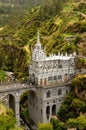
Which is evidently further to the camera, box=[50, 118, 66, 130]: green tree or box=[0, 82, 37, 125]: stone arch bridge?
box=[0, 82, 37, 125]: stone arch bridge

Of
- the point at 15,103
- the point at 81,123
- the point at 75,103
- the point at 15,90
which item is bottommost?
the point at 81,123

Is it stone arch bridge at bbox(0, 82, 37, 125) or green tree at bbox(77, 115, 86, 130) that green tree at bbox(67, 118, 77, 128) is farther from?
stone arch bridge at bbox(0, 82, 37, 125)

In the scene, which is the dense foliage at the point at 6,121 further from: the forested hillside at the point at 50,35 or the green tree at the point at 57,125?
the forested hillside at the point at 50,35

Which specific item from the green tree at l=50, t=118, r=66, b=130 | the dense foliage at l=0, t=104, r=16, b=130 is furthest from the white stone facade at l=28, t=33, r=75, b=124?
the dense foliage at l=0, t=104, r=16, b=130

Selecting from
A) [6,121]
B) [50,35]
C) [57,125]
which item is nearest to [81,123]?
[57,125]

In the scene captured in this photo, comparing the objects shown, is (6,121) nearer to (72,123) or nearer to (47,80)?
(72,123)

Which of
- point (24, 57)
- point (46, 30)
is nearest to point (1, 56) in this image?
point (24, 57)
